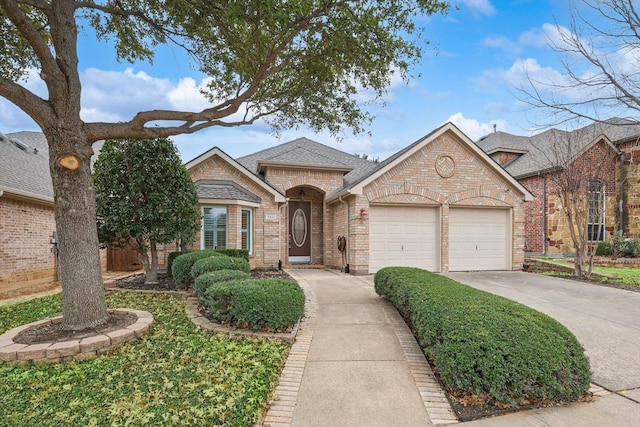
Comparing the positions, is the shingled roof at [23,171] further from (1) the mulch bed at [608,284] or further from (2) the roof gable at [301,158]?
(1) the mulch bed at [608,284]

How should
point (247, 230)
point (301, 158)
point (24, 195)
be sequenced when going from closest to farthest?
point (24, 195) < point (247, 230) < point (301, 158)

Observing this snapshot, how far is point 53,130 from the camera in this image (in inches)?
173

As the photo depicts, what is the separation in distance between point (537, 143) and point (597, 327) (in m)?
15.7

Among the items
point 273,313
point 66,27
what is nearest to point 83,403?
point 273,313

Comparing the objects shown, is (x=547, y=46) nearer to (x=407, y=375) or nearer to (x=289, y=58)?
(x=289, y=58)

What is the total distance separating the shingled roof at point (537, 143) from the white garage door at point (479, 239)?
4082 millimetres

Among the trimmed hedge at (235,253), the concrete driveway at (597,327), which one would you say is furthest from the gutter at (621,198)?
the trimmed hedge at (235,253)

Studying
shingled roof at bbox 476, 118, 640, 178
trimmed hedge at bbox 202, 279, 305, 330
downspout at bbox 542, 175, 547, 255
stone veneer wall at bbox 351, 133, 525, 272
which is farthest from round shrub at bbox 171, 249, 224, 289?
downspout at bbox 542, 175, 547, 255

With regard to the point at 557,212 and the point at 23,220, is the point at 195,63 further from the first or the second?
the point at 557,212

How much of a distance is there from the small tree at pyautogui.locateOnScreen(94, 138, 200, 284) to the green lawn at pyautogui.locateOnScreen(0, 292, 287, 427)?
3913mm

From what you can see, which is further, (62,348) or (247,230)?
(247,230)

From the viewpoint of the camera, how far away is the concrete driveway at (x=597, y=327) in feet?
9.54

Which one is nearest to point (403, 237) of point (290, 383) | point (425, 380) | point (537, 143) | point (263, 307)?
point (263, 307)

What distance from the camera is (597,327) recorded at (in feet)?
17.1
